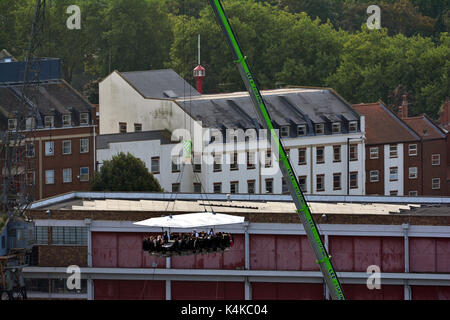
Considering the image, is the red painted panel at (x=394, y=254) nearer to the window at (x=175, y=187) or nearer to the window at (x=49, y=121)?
the window at (x=175, y=187)

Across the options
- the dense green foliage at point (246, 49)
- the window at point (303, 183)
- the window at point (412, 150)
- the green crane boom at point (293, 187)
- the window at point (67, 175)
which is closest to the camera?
the green crane boom at point (293, 187)

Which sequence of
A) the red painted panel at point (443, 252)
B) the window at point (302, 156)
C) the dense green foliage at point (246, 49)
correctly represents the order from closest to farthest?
the red painted panel at point (443, 252) < the window at point (302, 156) < the dense green foliage at point (246, 49)

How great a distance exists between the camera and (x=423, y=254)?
69.1m

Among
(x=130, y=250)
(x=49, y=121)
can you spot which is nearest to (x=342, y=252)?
(x=130, y=250)

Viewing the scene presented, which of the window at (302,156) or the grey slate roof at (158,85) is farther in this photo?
the grey slate roof at (158,85)

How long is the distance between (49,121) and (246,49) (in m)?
65.5

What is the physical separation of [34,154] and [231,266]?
136 ft

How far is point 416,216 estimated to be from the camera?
6850cm

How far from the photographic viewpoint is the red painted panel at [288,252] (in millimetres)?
70750

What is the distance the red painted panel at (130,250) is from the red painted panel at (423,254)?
45.3 ft

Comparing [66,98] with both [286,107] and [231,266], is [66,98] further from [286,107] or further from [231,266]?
[231,266]

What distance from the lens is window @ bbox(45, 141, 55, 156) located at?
368 feet

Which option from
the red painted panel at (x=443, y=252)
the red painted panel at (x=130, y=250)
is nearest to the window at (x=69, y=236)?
the red painted panel at (x=130, y=250)
